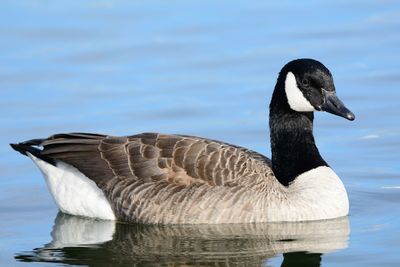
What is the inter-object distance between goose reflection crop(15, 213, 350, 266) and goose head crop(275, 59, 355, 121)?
4.51ft

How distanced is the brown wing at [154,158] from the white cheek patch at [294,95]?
799mm

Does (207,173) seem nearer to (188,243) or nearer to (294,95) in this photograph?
(188,243)

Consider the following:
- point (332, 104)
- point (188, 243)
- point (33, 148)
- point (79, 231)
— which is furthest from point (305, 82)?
point (33, 148)

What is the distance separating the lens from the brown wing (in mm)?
14570

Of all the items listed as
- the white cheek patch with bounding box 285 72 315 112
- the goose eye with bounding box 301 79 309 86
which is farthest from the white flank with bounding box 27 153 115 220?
the goose eye with bounding box 301 79 309 86

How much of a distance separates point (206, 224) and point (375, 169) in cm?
292

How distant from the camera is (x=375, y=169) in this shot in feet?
53.7

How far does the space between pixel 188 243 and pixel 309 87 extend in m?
2.46

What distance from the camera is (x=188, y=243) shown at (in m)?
13.9

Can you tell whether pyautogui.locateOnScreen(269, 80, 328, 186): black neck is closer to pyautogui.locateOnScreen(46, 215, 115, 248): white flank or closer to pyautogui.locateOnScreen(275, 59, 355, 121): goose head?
pyautogui.locateOnScreen(275, 59, 355, 121): goose head

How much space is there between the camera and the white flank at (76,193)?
49.5 ft

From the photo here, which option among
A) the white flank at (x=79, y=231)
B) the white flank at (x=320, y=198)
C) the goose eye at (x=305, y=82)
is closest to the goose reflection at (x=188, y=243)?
the white flank at (x=79, y=231)

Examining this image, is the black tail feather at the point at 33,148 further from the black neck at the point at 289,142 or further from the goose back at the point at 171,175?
the black neck at the point at 289,142

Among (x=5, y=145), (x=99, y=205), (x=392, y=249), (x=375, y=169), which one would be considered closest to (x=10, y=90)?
(x=5, y=145)
